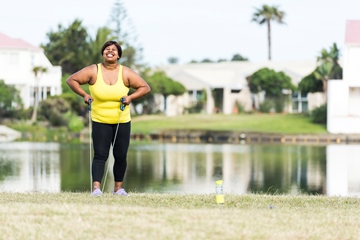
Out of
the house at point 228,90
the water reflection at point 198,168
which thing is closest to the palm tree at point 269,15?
the house at point 228,90

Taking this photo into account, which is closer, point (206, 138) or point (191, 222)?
point (191, 222)

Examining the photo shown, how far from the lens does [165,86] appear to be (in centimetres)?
7062

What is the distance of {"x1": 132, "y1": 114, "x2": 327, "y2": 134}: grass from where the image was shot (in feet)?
184

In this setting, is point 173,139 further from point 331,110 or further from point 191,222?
point 191,222

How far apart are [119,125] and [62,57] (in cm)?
6493

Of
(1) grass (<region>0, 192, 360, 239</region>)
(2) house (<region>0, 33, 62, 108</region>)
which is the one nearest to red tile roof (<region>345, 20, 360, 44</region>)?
(2) house (<region>0, 33, 62, 108</region>)

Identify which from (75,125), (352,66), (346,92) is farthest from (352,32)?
(75,125)

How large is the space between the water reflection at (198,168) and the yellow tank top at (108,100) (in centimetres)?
661

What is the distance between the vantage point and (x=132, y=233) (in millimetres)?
8828

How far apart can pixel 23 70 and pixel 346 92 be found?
74.1ft

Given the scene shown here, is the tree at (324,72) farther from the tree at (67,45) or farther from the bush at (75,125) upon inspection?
the tree at (67,45)

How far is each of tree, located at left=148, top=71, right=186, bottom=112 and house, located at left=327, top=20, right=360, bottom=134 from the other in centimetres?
1713

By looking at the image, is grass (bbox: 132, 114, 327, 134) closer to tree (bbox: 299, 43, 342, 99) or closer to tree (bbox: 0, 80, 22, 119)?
tree (bbox: 299, 43, 342, 99)

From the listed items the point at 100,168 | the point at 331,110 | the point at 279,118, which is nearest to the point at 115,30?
the point at 279,118
